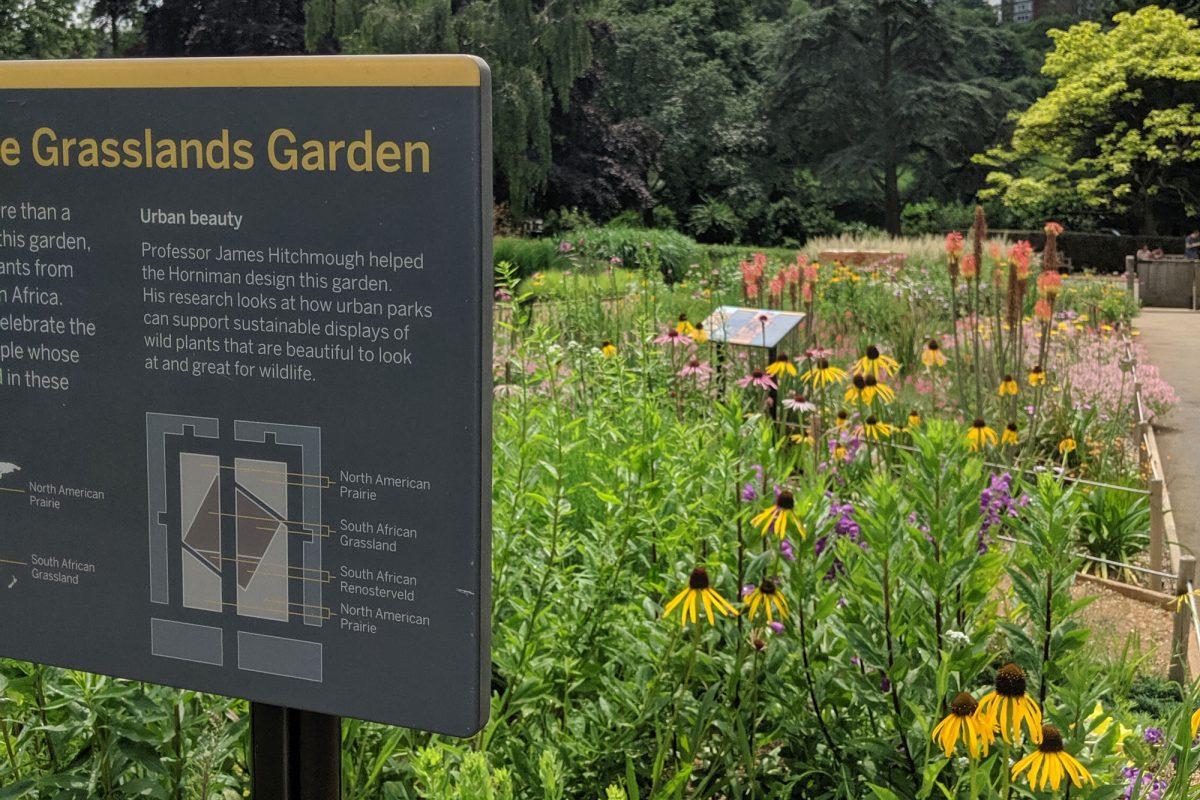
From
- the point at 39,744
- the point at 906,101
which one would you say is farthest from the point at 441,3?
the point at 39,744

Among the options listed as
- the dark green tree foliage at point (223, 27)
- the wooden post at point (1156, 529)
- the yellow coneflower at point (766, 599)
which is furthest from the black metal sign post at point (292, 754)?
the dark green tree foliage at point (223, 27)

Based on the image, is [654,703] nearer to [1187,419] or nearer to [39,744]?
[39,744]

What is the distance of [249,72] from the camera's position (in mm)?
1658

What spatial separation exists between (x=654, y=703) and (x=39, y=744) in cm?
119

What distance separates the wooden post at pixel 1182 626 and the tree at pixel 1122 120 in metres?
27.5

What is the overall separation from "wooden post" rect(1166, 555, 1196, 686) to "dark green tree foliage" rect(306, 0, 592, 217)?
21.0m

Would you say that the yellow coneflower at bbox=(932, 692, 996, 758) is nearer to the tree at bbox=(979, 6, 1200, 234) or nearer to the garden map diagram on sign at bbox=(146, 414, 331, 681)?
the garden map diagram on sign at bbox=(146, 414, 331, 681)

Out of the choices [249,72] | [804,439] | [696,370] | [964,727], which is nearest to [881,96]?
[696,370]

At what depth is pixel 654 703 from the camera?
7.55 ft

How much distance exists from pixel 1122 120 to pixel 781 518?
30671 millimetres

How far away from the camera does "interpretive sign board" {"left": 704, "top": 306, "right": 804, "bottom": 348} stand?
6141 millimetres

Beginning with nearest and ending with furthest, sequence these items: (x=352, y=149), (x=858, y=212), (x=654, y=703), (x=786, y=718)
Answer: (x=352, y=149)
(x=654, y=703)
(x=786, y=718)
(x=858, y=212)

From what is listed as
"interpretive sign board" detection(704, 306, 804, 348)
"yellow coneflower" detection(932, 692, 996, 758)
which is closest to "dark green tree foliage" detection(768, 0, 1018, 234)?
"interpretive sign board" detection(704, 306, 804, 348)

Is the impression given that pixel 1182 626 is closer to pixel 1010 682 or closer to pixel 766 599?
pixel 766 599
